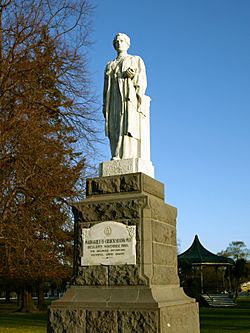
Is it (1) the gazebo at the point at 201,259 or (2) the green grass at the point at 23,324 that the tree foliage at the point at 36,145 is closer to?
(2) the green grass at the point at 23,324

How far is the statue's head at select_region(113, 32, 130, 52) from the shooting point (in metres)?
8.41

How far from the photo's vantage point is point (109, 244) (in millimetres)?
7277

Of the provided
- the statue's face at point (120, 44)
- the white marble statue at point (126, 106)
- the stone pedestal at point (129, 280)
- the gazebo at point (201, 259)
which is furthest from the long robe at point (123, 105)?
the gazebo at point (201, 259)

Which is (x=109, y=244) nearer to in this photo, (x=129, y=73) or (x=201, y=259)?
(x=129, y=73)

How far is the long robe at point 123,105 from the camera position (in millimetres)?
8031

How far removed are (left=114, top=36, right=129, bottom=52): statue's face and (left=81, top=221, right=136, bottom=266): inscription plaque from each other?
10.5ft

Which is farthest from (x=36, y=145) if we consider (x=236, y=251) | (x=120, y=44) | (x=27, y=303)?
(x=236, y=251)

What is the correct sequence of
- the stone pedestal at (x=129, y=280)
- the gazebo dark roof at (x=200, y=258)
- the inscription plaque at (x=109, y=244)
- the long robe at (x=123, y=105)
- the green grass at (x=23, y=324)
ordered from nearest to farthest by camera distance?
the stone pedestal at (x=129, y=280) < the inscription plaque at (x=109, y=244) < the long robe at (x=123, y=105) < the green grass at (x=23, y=324) < the gazebo dark roof at (x=200, y=258)

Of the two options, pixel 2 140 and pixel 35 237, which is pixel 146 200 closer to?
pixel 2 140

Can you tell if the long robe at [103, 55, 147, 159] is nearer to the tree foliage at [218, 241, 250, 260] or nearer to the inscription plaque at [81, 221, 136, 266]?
the inscription plaque at [81, 221, 136, 266]

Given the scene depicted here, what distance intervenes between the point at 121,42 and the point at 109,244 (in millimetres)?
3592

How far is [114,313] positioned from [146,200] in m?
1.71

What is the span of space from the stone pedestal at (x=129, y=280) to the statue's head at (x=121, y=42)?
2.42 meters

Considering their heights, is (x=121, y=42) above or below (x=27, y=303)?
above
